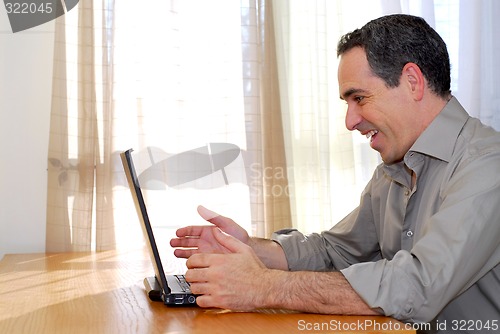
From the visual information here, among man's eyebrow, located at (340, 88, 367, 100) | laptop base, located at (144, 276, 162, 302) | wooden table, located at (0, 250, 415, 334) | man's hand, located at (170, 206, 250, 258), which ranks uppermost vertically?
man's eyebrow, located at (340, 88, 367, 100)

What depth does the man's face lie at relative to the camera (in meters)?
1.58

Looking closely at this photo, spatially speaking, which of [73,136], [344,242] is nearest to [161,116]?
[73,136]

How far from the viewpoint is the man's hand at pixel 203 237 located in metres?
1.63

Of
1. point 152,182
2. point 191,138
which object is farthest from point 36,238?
point 191,138

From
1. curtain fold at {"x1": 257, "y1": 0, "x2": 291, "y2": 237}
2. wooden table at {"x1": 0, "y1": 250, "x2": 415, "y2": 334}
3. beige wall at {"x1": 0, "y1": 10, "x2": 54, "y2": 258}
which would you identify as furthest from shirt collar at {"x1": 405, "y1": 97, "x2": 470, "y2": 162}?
beige wall at {"x1": 0, "y1": 10, "x2": 54, "y2": 258}

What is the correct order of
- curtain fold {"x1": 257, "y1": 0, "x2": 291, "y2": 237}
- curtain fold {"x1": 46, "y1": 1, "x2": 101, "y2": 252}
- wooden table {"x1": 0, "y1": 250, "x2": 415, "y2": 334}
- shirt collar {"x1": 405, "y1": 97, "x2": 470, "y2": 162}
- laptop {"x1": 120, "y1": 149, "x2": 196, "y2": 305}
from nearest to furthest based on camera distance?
wooden table {"x1": 0, "y1": 250, "x2": 415, "y2": 334}, laptop {"x1": 120, "y1": 149, "x2": 196, "y2": 305}, shirt collar {"x1": 405, "y1": 97, "x2": 470, "y2": 162}, curtain fold {"x1": 46, "y1": 1, "x2": 101, "y2": 252}, curtain fold {"x1": 257, "y1": 0, "x2": 291, "y2": 237}

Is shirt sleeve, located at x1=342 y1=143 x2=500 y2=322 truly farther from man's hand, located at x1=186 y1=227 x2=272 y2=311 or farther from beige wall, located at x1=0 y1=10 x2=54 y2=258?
beige wall, located at x1=0 y1=10 x2=54 y2=258

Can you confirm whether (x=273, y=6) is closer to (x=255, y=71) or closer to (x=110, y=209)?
(x=255, y=71)

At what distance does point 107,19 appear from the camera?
105 inches

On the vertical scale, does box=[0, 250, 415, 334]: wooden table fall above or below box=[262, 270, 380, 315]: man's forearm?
below

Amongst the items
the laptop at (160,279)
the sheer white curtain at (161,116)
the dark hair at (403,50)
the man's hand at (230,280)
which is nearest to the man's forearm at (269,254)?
the laptop at (160,279)

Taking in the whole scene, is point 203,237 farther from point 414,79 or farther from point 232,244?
point 414,79

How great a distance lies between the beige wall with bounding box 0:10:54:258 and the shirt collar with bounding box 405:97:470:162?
5.24 feet

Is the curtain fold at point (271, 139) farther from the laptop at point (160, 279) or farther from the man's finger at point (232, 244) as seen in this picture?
the man's finger at point (232, 244)
